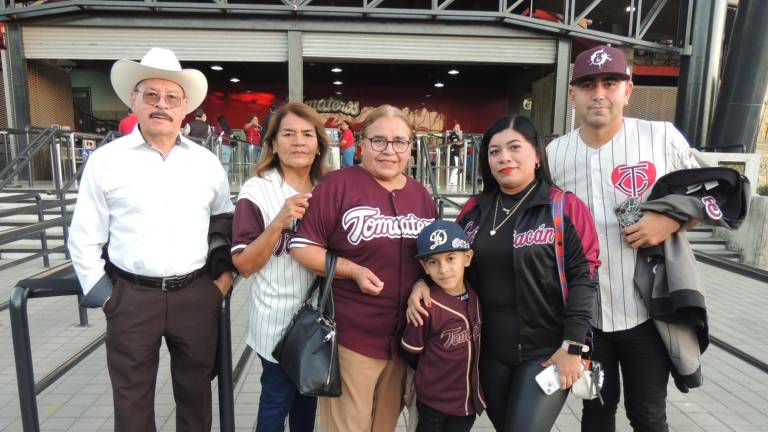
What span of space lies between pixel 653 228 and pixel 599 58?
732 mm

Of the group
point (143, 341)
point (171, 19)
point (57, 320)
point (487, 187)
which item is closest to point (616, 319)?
point (487, 187)

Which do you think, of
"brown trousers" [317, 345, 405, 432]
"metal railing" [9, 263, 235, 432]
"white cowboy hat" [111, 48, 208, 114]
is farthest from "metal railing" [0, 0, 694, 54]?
"brown trousers" [317, 345, 405, 432]

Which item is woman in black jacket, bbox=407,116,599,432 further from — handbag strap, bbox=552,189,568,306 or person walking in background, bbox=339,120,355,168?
person walking in background, bbox=339,120,355,168

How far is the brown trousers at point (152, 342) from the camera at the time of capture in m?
1.79

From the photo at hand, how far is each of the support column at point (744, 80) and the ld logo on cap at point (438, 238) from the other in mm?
10828

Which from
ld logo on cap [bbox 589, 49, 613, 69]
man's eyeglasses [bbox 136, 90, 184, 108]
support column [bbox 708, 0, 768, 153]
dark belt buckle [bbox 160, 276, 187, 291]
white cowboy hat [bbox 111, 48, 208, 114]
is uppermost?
support column [bbox 708, 0, 768, 153]

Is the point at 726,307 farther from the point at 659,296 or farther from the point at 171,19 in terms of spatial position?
the point at 171,19

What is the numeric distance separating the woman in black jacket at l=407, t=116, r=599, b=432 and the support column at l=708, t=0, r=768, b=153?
10.4 meters

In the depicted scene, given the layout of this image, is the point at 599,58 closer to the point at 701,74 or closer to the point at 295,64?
the point at 295,64

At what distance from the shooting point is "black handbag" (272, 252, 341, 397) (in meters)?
1.76

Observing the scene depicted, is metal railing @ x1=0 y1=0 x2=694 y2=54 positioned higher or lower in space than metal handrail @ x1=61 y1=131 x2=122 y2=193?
higher

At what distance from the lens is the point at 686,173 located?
5.84 ft

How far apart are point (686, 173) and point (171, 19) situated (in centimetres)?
1148

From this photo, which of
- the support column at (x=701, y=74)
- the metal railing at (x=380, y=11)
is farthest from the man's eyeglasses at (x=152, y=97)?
the support column at (x=701, y=74)
